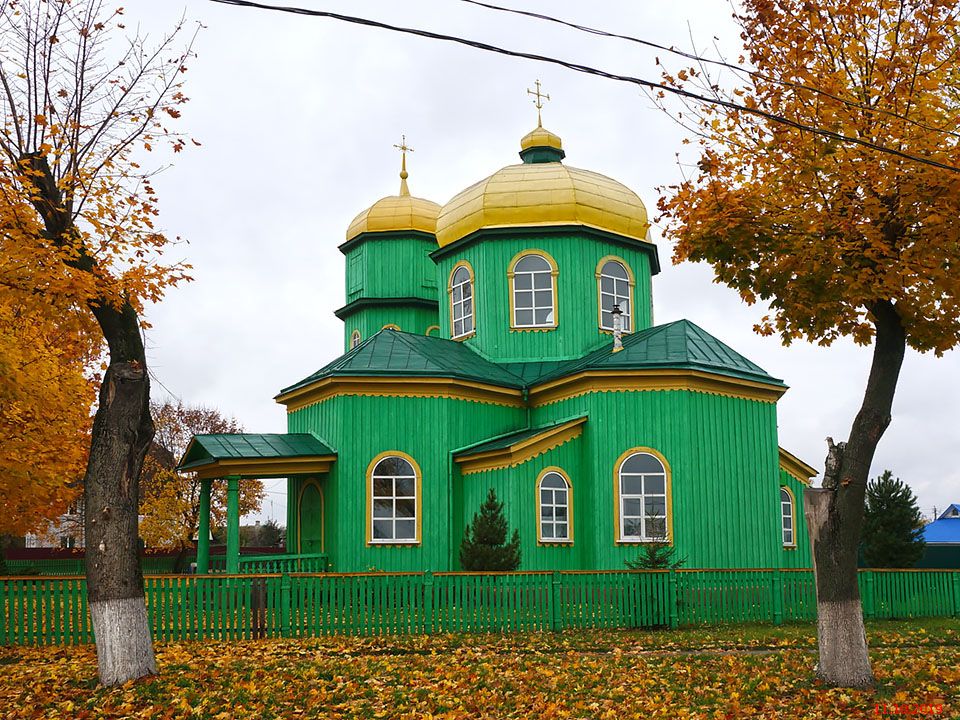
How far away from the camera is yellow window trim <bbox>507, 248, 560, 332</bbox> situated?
22.6 m

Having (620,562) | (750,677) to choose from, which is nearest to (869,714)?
(750,677)

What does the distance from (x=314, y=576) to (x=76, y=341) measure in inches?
285

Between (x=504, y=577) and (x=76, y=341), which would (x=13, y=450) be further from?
→ (x=504, y=577)

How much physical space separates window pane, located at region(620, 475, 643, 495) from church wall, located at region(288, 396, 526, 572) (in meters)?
3.30

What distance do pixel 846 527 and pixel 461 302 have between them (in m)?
15.0

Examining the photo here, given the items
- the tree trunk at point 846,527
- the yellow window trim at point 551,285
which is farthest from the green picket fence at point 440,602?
the yellow window trim at point 551,285

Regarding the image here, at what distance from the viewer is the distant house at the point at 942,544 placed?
98.7 ft

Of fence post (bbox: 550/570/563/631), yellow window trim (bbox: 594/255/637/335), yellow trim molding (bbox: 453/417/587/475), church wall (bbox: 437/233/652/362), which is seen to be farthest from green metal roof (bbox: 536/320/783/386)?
fence post (bbox: 550/570/563/631)

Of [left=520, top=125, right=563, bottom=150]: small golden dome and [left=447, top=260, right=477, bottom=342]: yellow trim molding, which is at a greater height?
[left=520, top=125, right=563, bottom=150]: small golden dome

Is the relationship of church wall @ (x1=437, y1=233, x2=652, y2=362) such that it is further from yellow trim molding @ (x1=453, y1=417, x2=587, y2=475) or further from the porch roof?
the porch roof

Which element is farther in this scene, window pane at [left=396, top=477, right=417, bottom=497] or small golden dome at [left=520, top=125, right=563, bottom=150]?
small golden dome at [left=520, top=125, right=563, bottom=150]

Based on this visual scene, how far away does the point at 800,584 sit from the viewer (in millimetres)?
15727

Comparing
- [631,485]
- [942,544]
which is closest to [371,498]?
[631,485]

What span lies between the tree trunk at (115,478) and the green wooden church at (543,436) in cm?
858
